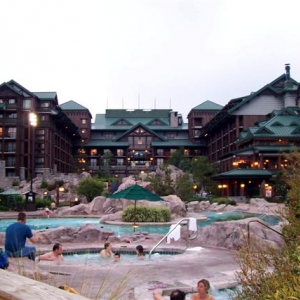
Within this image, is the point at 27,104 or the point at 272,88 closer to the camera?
the point at 27,104

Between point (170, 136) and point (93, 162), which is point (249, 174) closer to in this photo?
point (170, 136)

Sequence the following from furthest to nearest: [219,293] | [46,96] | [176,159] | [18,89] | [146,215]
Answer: [176,159], [46,96], [18,89], [146,215], [219,293]

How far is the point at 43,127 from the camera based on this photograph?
215 feet

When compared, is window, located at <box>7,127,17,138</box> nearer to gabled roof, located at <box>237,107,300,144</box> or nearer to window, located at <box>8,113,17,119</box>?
window, located at <box>8,113,17,119</box>

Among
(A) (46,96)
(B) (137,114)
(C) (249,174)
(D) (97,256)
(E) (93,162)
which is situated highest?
(B) (137,114)

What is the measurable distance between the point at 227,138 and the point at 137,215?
151 feet

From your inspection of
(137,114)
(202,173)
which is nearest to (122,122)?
(137,114)

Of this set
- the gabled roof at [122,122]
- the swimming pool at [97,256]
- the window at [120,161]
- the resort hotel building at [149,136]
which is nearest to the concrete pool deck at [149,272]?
the swimming pool at [97,256]

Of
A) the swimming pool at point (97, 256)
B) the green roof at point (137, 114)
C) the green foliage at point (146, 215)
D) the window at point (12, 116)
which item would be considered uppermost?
the green roof at point (137, 114)

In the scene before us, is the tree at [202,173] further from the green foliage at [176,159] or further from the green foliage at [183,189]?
the green foliage at [183,189]

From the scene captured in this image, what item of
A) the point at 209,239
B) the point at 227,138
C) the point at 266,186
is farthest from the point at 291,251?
the point at 227,138

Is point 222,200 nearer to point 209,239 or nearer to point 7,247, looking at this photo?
point 209,239

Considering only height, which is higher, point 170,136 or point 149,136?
point 170,136

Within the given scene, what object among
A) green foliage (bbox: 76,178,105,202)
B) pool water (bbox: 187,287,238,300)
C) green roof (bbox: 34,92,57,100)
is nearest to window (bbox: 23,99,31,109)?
green roof (bbox: 34,92,57,100)
